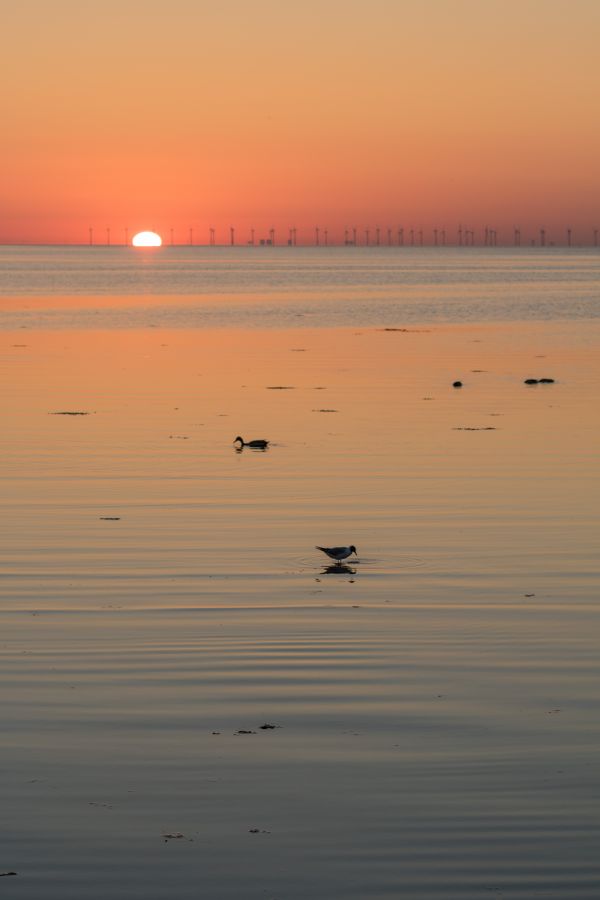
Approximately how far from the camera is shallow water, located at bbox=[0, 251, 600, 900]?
30.4 feet

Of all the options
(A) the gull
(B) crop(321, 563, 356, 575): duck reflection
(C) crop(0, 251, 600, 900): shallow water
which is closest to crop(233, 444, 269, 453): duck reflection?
(C) crop(0, 251, 600, 900): shallow water

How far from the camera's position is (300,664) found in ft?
43.3

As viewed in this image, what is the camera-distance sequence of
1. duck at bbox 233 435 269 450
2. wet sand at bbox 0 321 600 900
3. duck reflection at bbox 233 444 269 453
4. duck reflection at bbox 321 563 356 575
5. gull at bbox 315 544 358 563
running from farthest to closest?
duck at bbox 233 435 269 450 < duck reflection at bbox 233 444 269 453 < duck reflection at bbox 321 563 356 575 < gull at bbox 315 544 358 563 < wet sand at bbox 0 321 600 900

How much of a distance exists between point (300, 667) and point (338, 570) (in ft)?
13.9

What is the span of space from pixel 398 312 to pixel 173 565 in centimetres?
7626

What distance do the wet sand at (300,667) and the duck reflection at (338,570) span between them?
0.04 m

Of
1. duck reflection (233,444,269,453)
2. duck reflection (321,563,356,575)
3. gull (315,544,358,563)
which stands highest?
gull (315,544,358,563)

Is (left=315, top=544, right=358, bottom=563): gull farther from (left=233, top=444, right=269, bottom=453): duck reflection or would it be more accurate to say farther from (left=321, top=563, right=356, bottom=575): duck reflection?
(left=233, top=444, right=269, bottom=453): duck reflection

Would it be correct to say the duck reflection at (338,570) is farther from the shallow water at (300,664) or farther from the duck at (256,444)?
the duck at (256,444)

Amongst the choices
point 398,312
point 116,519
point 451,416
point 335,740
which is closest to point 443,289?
point 398,312

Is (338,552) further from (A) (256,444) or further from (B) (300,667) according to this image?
(A) (256,444)

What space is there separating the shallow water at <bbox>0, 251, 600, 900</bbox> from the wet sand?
3cm

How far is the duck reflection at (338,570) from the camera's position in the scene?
1719 centimetres

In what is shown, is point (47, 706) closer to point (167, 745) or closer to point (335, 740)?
point (167, 745)
